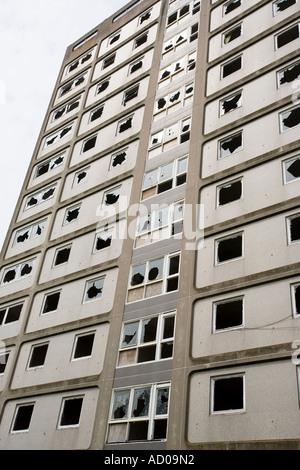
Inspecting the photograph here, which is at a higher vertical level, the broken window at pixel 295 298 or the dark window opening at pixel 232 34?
the dark window opening at pixel 232 34

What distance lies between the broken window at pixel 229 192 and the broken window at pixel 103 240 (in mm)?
5635

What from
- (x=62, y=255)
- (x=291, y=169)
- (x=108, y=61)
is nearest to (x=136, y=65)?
(x=108, y=61)

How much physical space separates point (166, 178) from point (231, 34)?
33.1 ft

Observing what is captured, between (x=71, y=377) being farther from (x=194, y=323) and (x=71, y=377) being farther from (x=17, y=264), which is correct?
(x=17, y=264)

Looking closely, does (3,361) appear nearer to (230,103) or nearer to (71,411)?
A: (71,411)

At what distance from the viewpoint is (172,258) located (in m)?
18.9

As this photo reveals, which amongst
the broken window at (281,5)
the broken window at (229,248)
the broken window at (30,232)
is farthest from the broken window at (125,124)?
the broken window at (229,248)

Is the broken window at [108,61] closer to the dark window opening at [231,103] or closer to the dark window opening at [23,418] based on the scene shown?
the dark window opening at [231,103]

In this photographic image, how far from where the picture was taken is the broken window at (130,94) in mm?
28969

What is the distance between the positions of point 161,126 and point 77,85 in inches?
544

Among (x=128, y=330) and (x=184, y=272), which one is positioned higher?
A: (x=184, y=272)

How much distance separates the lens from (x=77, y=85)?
3572 centimetres

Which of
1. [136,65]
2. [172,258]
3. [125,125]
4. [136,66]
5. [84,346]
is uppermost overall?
[136,65]
